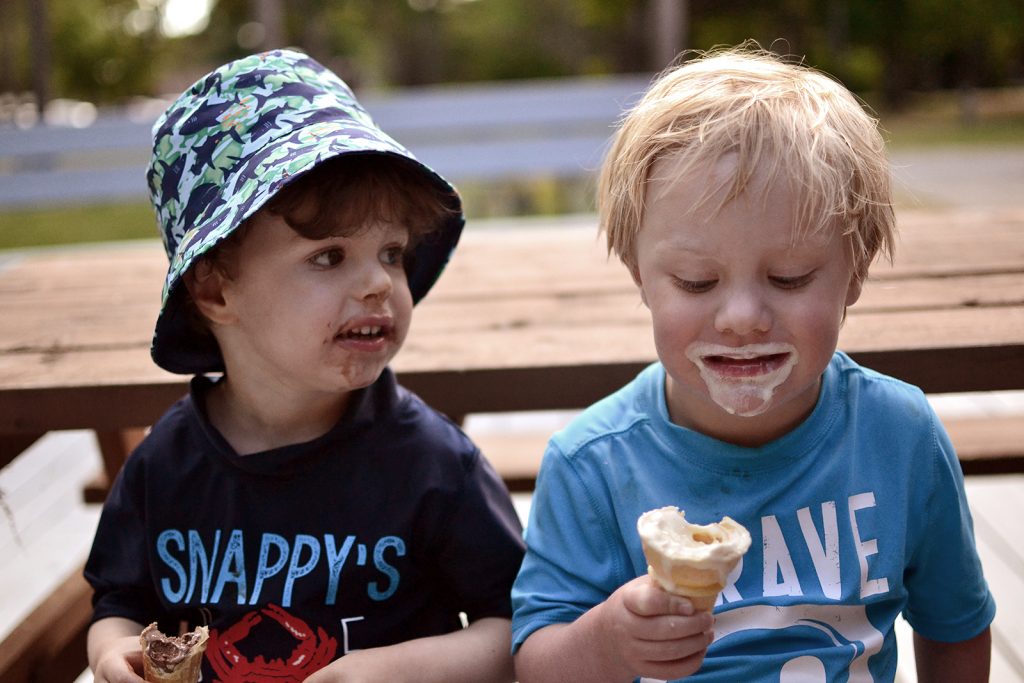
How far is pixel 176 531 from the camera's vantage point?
158 centimetres

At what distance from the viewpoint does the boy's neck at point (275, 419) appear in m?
1.62

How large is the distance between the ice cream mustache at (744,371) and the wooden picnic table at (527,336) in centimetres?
41

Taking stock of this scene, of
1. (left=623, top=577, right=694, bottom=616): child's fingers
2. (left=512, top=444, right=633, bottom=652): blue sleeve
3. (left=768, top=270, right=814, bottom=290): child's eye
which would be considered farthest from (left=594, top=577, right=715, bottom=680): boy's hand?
(left=768, top=270, right=814, bottom=290): child's eye

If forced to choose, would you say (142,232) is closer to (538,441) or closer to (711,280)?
(538,441)

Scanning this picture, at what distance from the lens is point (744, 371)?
4.21 ft

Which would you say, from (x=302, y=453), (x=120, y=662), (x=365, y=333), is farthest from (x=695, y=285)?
(x=120, y=662)

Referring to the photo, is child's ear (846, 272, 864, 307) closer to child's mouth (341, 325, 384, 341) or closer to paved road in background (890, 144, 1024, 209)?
child's mouth (341, 325, 384, 341)

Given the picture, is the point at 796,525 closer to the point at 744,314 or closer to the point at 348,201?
the point at 744,314

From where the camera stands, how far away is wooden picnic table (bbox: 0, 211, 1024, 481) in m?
1.71

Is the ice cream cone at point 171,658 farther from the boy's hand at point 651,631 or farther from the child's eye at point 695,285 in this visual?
the child's eye at point 695,285

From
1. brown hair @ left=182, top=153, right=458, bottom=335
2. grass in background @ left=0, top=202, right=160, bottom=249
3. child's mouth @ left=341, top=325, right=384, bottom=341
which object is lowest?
grass in background @ left=0, top=202, right=160, bottom=249

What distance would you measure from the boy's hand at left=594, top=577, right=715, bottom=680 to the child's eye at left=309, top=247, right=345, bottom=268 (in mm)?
591

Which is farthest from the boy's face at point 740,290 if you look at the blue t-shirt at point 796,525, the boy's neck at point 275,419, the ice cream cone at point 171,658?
the ice cream cone at point 171,658

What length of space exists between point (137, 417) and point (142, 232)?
1354cm
